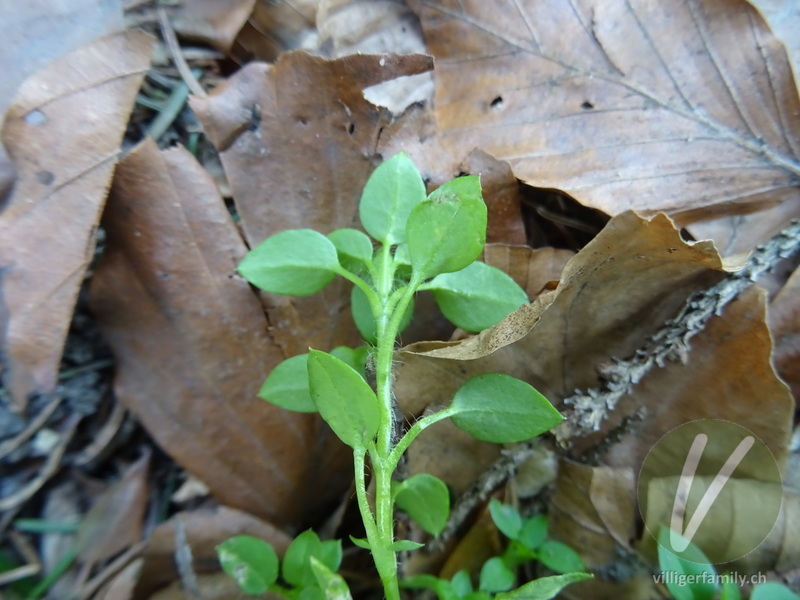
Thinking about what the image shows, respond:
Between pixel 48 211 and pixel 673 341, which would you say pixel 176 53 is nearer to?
pixel 48 211

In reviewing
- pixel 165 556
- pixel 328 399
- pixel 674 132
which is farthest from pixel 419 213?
pixel 165 556

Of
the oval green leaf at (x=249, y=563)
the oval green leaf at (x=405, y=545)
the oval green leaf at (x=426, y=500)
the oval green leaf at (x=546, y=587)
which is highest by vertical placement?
the oval green leaf at (x=405, y=545)

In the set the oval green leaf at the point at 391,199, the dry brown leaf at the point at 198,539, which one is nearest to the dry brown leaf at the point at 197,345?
the dry brown leaf at the point at 198,539

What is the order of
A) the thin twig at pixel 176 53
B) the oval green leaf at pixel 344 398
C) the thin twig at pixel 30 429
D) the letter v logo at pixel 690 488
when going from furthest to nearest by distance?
the thin twig at pixel 176 53, the thin twig at pixel 30 429, the letter v logo at pixel 690 488, the oval green leaf at pixel 344 398

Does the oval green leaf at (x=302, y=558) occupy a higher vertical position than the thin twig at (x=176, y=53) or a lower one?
lower

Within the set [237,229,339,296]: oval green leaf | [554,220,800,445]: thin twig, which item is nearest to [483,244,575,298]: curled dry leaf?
[554,220,800,445]: thin twig

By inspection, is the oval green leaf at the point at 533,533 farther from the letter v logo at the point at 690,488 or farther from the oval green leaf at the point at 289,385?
the oval green leaf at the point at 289,385

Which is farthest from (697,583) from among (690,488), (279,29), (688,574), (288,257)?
(279,29)

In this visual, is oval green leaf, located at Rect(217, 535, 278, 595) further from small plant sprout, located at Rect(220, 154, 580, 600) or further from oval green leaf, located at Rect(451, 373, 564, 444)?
oval green leaf, located at Rect(451, 373, 564, 444)
